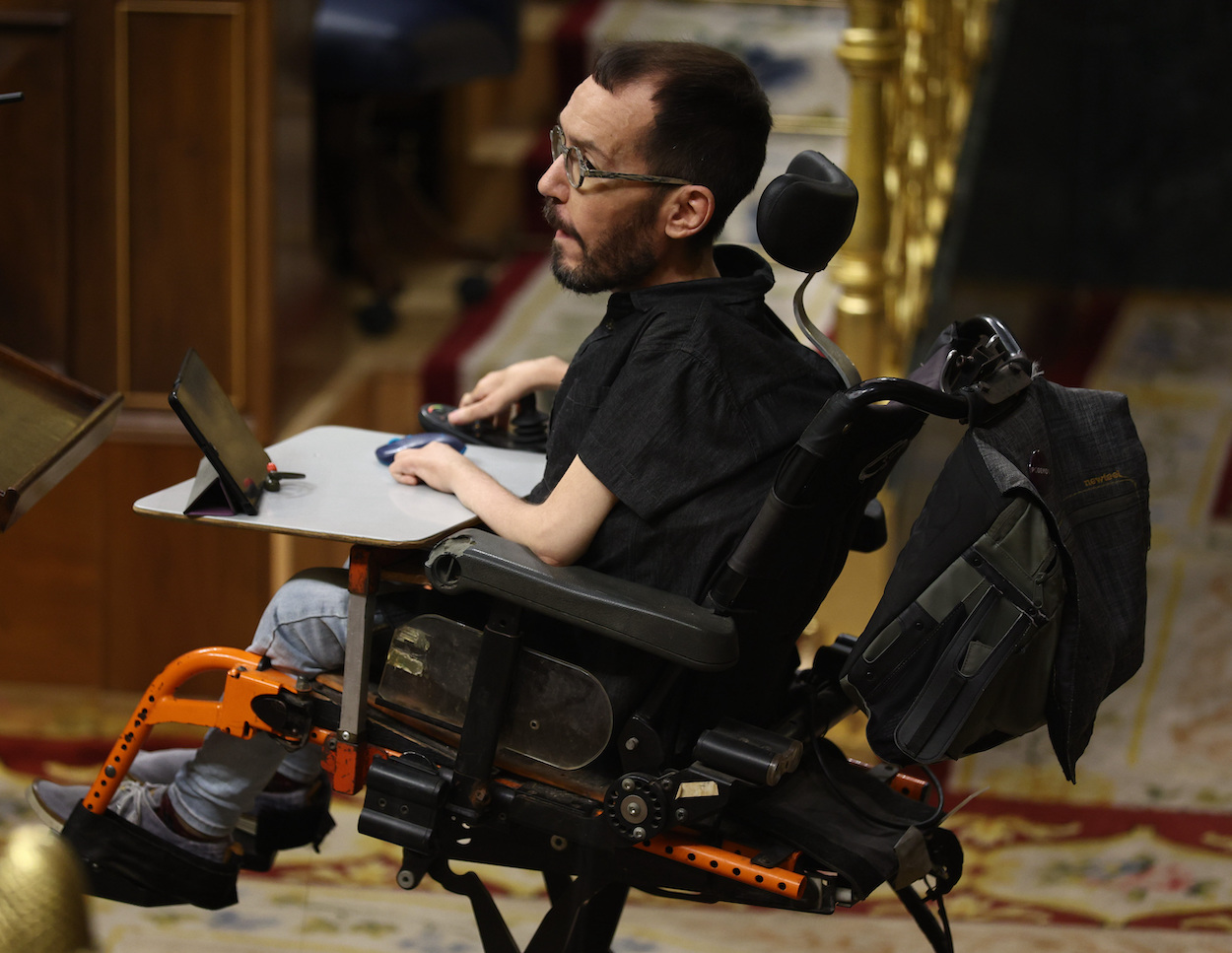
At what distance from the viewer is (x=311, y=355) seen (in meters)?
3.27

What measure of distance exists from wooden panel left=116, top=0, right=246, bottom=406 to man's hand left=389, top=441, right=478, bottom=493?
4.07 feet

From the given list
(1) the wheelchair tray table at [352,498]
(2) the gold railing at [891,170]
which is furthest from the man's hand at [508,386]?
(2) the gold railing at [891,170]

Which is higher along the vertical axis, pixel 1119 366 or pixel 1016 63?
pixel 1016 63

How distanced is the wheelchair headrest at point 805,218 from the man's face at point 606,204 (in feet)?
0.45

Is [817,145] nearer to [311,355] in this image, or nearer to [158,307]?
[311,355]

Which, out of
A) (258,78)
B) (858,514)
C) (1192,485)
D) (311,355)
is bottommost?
(1192,485)

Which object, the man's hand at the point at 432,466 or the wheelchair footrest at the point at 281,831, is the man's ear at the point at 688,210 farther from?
the wheelchair footrest at the point at 281,831


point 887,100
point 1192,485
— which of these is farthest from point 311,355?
point 1192,485

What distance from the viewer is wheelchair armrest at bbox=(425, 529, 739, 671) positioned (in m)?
1.54

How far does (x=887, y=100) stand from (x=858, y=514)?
1.33 m

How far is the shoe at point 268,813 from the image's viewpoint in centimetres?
200

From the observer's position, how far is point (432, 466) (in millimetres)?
1807

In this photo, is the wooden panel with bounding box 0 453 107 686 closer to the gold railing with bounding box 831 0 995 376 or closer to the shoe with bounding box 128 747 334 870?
the shoe with bounding box 128 747 334 870

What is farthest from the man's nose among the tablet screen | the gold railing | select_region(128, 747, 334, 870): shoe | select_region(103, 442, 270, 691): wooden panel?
select_region(103, 442, 270, 691): wooden panel
